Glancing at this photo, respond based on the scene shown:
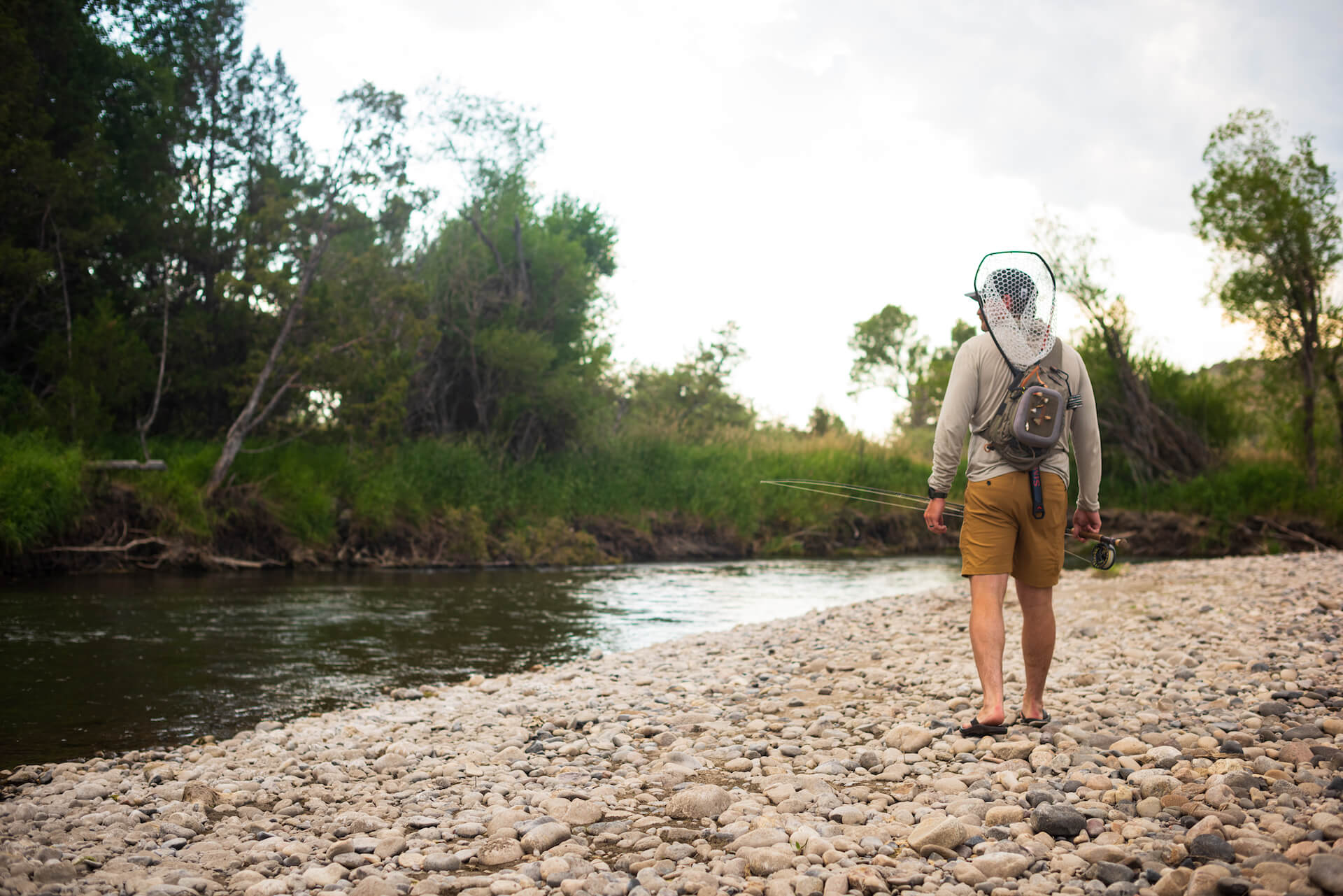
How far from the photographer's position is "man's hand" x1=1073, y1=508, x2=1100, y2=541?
410cm

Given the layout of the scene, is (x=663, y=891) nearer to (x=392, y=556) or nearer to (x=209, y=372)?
(x=392, y=556)

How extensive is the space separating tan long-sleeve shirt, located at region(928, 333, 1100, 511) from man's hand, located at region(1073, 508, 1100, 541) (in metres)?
0.09

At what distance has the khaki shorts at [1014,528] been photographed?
385cm

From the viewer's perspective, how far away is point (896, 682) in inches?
205

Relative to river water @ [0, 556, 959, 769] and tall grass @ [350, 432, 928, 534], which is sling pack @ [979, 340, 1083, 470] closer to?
river water @ [0, 556, 959, 769]

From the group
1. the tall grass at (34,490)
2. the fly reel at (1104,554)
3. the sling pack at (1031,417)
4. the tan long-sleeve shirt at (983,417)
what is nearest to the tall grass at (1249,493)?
the fly reel at (1104,554)

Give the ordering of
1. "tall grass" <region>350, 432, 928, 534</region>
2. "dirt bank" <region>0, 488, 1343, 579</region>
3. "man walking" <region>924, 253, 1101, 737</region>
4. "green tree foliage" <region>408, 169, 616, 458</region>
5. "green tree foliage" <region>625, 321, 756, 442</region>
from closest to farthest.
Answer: "man walking" <region>924, 253, 1101, 737</region>, "dirt bank" <region>0, 488, 1343, 579</region>, "tall grass" <region>350, 432, 928, 534</region>, "green tree foliage" <region>408, 169, 616, 458</region>, "green tree foliage" <region>625, 321, 756, 442</region>

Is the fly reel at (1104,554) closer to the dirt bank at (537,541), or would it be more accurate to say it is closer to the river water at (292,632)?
the river water at (292,632)

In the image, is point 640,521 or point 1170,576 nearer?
point 1170,576

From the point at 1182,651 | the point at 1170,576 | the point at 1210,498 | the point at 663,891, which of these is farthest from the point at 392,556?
the point at 1210,498

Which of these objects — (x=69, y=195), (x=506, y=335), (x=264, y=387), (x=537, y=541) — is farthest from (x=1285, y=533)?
(x=69, y=195)

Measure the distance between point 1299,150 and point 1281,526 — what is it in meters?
7.39

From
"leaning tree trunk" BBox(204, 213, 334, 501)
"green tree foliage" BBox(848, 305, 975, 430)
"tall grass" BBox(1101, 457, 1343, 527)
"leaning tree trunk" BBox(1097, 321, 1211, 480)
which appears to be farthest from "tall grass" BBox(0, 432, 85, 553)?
"green tree foliage" BBox(848, 305, 975, 430)

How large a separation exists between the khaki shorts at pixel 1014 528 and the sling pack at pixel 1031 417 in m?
0.11
